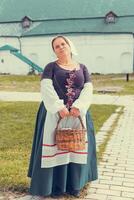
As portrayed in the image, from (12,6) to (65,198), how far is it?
4077 centimetres

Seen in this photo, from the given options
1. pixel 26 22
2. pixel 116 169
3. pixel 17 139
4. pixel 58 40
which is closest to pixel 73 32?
pixel 26 22

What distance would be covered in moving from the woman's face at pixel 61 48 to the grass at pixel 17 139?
1603mm

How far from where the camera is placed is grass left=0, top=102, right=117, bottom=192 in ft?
15.4

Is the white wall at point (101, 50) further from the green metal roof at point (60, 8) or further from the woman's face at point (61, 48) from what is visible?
the woman's face at point (61, 48)

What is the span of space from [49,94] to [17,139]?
11.1ft

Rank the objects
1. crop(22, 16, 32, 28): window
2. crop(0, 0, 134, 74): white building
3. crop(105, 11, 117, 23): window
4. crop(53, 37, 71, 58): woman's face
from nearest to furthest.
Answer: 1. crop(53, 37, 71, 58): woman's face
2. crop(0, 0, 134, 74): white building
3. crop(105, 11, 117, 23): window
4. crop(22, 16, 32, 28): window

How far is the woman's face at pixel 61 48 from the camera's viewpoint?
3.99m

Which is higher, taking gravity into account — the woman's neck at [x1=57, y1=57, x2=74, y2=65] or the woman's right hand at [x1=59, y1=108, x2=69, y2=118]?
the woman's neck at [x1=57, y1=57, x2=74, y2=65]

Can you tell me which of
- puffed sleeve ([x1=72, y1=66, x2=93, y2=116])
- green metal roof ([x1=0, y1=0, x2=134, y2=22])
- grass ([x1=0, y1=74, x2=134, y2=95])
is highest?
green metal roof ([x1=0, y1=0, x2=134, y2=22])

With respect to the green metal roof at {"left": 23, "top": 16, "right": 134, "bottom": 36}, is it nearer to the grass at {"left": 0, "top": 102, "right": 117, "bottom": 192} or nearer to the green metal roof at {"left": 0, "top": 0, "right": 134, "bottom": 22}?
the green metal roof at {"left": 0, "top": 0, "right": 134, "bottom": 22}

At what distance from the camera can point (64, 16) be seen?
→ 129 ft

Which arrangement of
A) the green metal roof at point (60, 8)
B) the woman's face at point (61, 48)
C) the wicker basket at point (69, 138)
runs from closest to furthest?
the wicker basket at point (69, 138), the woman's face at point (61, 48), the green metal roof at point (60, 8)

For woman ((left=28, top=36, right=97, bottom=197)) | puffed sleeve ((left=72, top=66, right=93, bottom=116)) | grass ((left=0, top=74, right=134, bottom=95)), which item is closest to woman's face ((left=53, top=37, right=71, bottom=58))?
woman ((left=28, top=36, right=97, bottom=197))

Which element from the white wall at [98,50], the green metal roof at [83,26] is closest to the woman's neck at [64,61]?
the white wall at [98,50]
